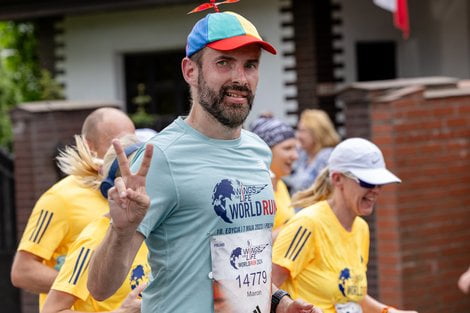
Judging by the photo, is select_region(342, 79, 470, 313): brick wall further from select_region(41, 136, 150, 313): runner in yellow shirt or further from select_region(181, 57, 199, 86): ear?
select_region(181, 57, 199, 86): ear

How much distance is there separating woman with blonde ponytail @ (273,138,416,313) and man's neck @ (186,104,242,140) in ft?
5.02

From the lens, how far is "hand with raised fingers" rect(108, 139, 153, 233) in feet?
10.6

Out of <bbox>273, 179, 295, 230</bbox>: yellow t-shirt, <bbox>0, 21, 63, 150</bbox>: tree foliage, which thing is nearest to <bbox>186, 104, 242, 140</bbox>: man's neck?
<bbox>273, 179, 295, 230</bbox>: yellow t-shirt

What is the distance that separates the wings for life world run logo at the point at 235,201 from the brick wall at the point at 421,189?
5123 mm

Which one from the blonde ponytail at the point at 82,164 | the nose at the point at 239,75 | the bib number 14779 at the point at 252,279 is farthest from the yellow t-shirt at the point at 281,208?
the nose at the point at 239,75

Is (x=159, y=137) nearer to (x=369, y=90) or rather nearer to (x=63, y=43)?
(x=369, y=90)

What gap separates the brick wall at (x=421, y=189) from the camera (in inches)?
347

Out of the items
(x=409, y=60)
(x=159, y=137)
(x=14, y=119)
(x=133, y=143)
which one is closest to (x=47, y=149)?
(x=14, y=119)

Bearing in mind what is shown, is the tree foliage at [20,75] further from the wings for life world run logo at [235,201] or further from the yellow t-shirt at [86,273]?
the wings for life world run logo at [235,201]

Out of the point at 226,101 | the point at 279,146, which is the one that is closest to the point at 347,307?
the point at 226,101

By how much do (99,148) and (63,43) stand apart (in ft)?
28.9

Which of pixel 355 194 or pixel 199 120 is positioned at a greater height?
pixel 199 120

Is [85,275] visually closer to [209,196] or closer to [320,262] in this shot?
[209,196]

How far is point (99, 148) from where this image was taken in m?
5.62
